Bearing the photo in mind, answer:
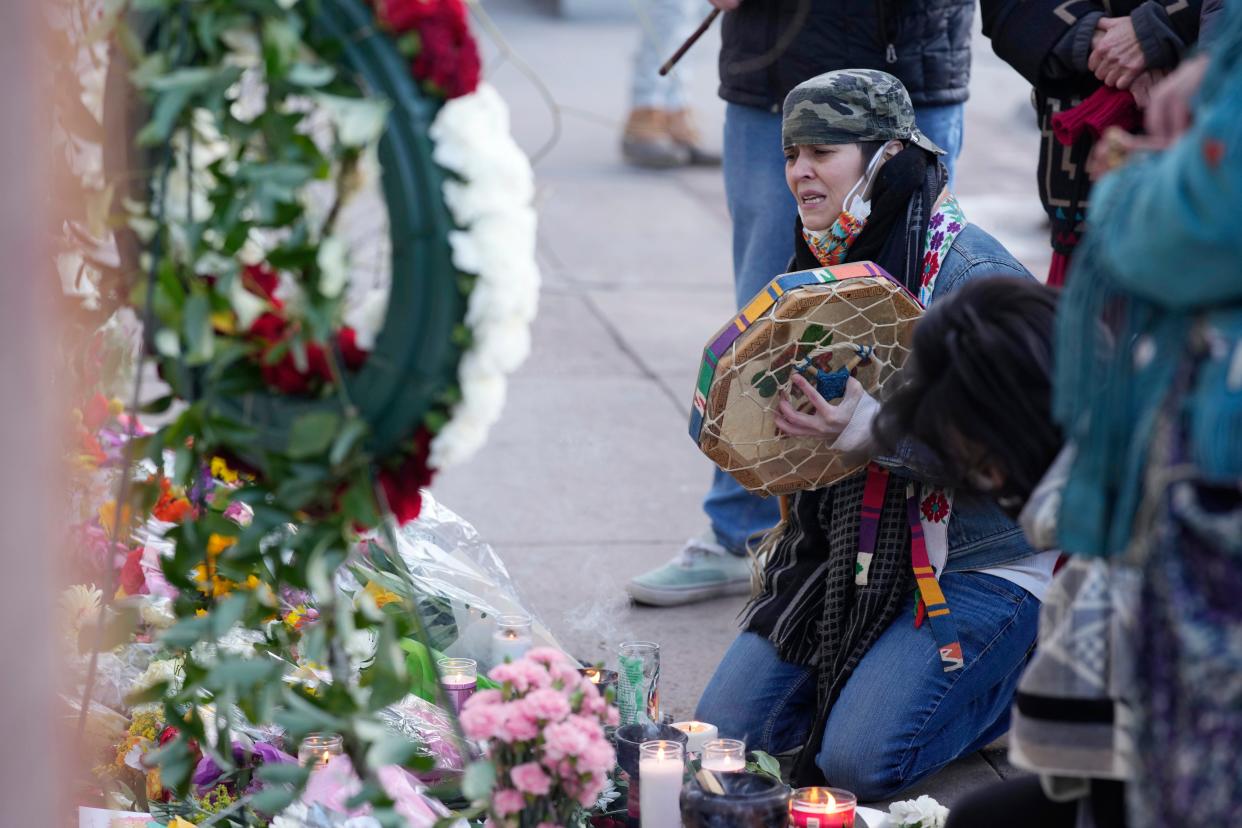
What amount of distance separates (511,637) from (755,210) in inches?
51.6

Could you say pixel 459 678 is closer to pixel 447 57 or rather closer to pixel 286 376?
pixel 286 376

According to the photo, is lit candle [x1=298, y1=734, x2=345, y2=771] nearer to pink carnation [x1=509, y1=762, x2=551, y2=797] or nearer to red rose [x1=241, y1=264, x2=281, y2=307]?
pink carnation [x1=509, y1=762, x2=551, y2=797]

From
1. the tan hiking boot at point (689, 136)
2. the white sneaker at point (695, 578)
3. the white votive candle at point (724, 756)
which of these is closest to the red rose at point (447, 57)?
the white votive candle at point (724, 756)

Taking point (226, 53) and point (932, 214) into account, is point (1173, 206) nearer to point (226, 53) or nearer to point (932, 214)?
point (226, 53)

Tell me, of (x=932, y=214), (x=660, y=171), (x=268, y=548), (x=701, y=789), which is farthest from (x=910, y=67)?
(x=660, y=171)

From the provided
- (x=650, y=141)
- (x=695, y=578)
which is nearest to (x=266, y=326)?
(x=695, y=578)

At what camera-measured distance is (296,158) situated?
5.45 feet

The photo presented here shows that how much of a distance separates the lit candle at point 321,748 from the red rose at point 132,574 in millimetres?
660

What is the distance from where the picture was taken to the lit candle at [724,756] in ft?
7.55

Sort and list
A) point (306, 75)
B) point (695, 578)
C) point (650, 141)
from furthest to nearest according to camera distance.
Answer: point (650, 141), point (695, 578), point (306, 75)

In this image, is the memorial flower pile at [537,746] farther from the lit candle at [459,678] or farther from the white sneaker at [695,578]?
the white sneaker at [695,578]

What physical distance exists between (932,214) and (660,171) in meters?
6.05

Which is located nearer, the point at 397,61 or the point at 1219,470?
the point at 1219,470

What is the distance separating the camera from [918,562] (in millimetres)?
2766
